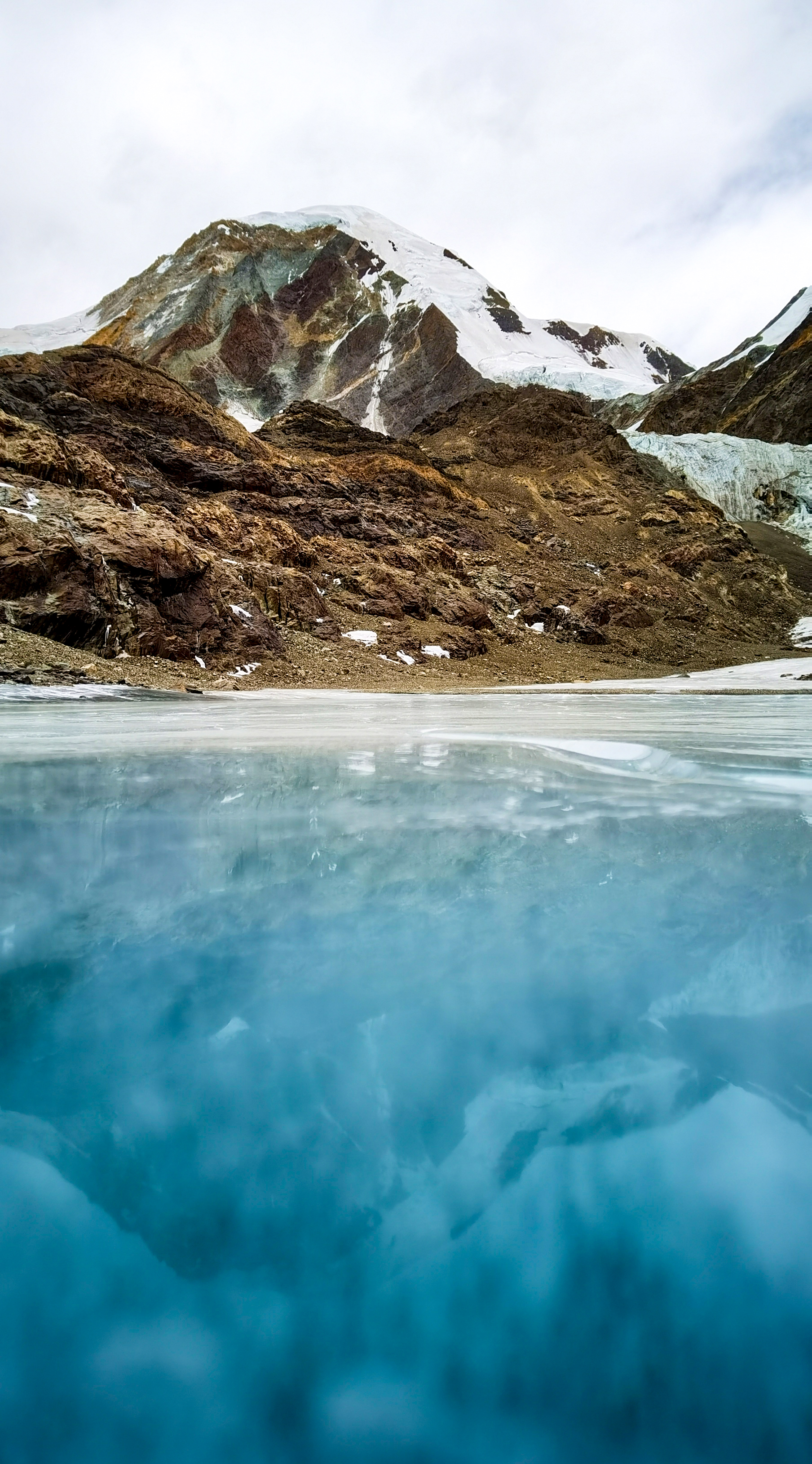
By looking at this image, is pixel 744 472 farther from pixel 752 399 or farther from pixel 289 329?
pixel 289 329

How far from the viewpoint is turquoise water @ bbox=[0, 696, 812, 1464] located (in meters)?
0.60

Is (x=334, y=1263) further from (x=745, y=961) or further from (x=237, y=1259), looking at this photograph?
(x=745, y=961)

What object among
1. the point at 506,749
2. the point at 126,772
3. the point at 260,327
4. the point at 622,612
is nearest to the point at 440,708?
the point at 506,749

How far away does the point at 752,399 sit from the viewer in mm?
68750

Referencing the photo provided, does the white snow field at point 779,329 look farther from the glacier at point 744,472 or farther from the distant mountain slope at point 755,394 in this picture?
the glacier at point 744,472

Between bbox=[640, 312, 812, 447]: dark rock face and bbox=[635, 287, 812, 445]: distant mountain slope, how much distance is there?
0.06 meters

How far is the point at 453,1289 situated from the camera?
0.67m

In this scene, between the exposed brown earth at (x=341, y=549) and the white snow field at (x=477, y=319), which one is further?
the white snow field at (x=477, y=319)

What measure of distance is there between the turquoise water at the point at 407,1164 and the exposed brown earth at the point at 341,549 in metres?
11.7

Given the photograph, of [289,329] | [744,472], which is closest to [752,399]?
[744,472]

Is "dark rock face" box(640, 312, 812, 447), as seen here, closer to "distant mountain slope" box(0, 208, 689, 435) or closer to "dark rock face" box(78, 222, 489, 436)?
"distant mountain slope" box(0, 208, 689, 435)

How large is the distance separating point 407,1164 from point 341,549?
30345 mm

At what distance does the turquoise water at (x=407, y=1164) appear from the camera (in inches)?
23.7

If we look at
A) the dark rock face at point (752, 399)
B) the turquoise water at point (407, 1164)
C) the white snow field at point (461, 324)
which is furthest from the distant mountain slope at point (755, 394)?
the turquoise water at point (407, 1164)
